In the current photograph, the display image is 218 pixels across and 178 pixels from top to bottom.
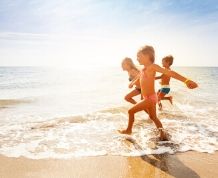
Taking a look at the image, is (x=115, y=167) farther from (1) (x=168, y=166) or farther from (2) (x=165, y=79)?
(2) (x=165, y=79)

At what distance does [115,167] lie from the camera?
394cm

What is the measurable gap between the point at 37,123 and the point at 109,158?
3184mm

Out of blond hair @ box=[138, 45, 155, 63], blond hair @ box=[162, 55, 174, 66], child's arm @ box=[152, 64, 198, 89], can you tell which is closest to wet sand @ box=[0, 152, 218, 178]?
child's arm @ box=[152, 64, 198, 89]

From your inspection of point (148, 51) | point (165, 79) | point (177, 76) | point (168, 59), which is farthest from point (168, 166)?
point (165, 79)

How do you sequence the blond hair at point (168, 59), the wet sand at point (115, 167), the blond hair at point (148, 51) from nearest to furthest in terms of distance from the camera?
the wet sand at point (115, 167)
the blond hair at point (148, 51)
the blond hair at point (168, 59)

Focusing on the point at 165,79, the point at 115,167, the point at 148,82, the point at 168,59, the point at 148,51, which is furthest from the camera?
the point at 165,79

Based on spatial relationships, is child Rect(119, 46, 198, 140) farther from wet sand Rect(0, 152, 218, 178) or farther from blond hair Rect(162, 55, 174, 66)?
blond hair Rect(162, 55, 174, 66)

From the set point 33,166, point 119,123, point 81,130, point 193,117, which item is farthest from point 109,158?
point 193,117

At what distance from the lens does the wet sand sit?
3.68m

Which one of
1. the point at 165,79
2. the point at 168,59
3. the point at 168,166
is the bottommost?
the point at 168,166

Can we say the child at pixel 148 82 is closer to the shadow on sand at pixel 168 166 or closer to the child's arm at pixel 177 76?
the child's arm at pixel 177 76

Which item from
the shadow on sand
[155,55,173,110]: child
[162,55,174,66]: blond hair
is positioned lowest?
the shadow on sand

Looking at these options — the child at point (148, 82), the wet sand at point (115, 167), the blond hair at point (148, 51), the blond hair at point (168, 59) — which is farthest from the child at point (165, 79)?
the wet sand at point (115, 167)

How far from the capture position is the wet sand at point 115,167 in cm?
368
